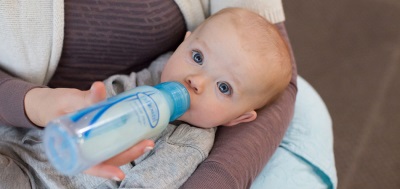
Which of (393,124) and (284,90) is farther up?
(284,90)

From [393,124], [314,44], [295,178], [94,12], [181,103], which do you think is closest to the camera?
[181,103]

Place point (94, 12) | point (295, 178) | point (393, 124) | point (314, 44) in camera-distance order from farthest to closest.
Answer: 1. point (314, 44)
2. point (393, 124)
3. point (295, 178)
4. point (94, 12)

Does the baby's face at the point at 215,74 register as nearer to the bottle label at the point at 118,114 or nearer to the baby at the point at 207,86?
the baby at the point at 207,86

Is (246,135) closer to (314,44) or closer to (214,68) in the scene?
(214,68)

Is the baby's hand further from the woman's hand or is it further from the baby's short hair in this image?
the baby's short hair

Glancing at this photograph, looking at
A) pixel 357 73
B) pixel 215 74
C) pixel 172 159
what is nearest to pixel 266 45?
pixel 215 74

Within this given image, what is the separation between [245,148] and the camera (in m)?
0.80

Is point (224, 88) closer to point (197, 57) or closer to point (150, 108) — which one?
point (197, 57)

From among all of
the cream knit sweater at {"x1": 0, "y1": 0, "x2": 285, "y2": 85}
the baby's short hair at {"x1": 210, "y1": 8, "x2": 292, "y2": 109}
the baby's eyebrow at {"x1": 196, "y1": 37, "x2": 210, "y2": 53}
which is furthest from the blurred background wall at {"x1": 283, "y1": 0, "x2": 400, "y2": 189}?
the cream knit sweater at {"x1": 0, "y1": 0, "x2": 285, "y2": 85}

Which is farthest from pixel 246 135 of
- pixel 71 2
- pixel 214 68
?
pixel 71 2

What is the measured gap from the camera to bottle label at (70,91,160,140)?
1.68 feet

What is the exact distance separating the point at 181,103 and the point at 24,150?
0.30 meters

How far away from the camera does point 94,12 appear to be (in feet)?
2.63

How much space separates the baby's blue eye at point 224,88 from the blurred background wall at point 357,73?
3.20 ft
